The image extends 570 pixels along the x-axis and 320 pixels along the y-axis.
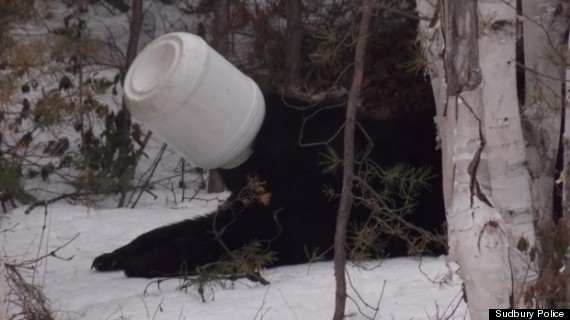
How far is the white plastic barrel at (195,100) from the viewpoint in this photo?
4.84 m

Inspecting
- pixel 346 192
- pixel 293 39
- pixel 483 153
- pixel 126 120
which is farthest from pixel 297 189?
pixel 126 120

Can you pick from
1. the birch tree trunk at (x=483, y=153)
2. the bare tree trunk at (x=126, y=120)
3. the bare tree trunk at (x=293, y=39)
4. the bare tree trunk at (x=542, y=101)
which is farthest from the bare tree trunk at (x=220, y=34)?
the birch tree trunk at (x=483, y=153)

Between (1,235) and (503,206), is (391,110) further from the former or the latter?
(503,206)

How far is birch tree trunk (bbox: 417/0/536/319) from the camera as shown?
10.0 ft

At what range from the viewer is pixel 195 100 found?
4.87m

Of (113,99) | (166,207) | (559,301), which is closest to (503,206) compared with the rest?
(559,301)

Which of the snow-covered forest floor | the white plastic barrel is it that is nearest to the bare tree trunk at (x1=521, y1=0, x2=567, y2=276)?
the snow-covered forest floor

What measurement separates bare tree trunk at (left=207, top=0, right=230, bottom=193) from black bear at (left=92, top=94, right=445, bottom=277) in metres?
2.35

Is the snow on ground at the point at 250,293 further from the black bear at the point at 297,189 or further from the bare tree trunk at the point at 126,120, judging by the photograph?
the bare tree trunk at the point at 126,120

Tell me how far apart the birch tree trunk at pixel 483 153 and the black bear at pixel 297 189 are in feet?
6.40

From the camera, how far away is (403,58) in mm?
8766

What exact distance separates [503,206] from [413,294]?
1210 mm

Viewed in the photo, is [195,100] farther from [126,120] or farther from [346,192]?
[126,120]

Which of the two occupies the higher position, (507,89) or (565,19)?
(565,19)
